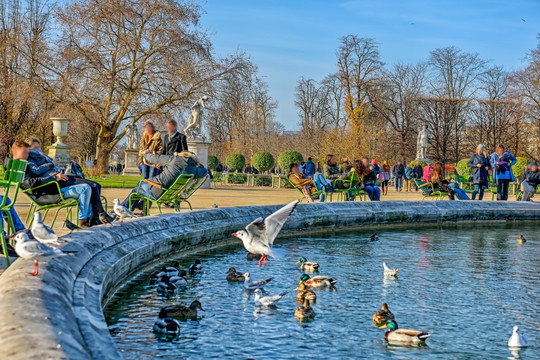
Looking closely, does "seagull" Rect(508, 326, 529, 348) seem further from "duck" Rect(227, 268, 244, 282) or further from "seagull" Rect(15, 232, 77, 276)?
"seagull" Rect(15, 232, 77, 276)

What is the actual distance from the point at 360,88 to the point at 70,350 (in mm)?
51728

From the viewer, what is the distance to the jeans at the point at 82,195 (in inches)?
334

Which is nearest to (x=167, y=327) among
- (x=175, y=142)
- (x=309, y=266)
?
(x=309, y=266)

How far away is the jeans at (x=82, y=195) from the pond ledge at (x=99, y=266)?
0.95 m

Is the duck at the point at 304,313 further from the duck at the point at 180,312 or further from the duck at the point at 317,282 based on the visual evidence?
the duck at the point at 317,282

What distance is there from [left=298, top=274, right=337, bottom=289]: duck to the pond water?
114 millimetres

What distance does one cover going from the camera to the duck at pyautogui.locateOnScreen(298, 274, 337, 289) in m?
6.79

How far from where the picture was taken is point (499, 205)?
1464 cm

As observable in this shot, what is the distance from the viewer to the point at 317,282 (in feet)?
22.4

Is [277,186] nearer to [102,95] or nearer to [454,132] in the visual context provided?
[102,95]

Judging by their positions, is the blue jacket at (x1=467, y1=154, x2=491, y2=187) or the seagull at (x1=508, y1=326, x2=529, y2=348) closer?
the seagull at (x1=508, y1=326, x2=529, y2=348)

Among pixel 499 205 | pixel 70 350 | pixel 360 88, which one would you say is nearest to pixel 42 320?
pixel 70 350

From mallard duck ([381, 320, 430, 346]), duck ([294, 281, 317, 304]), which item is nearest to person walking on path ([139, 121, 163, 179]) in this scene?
duck ([294, 281, 317, 304])

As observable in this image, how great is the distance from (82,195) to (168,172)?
6.05 feet
